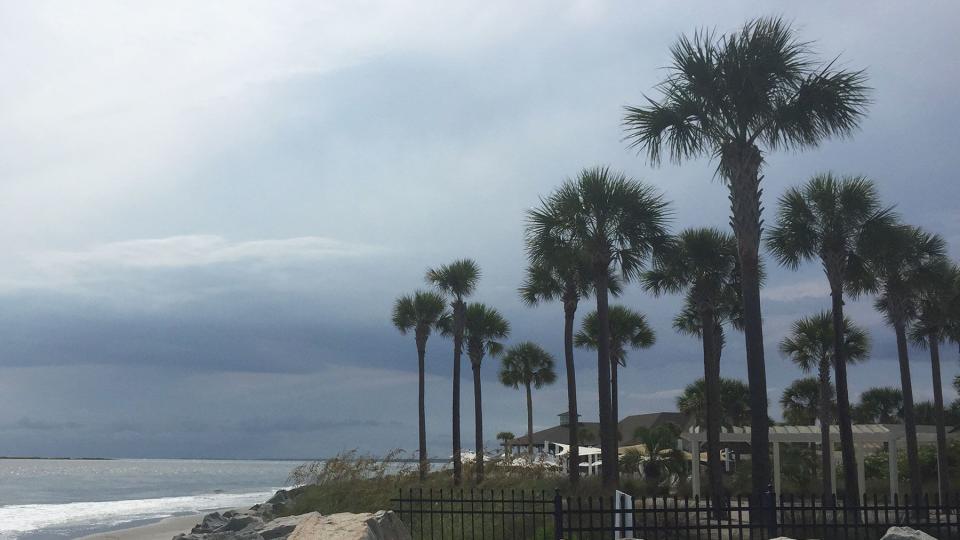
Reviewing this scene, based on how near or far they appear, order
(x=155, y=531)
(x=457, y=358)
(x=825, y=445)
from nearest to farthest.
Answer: (x=825, y=445) < (x=155, y=531) < (x=457, y=358)

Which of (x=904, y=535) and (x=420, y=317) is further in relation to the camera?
(x=420, y=317)

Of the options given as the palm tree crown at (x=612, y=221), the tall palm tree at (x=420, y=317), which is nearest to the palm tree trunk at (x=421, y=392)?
the tall palm tree at (x=420, y=317)

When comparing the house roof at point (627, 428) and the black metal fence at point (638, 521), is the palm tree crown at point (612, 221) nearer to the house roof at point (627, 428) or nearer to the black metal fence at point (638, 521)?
the black metal fence at point (638, 521)

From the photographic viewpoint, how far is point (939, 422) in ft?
106

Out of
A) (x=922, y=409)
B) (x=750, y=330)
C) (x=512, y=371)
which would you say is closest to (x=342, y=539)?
(x=750, y=330)

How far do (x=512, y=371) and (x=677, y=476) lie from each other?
20.1m

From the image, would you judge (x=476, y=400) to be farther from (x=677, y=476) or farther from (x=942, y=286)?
(x=942, y=286)

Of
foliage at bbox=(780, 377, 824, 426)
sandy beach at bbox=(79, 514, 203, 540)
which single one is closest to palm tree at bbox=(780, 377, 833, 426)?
foliage at bbox=(780, 377, 824, 426)

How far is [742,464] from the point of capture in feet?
142

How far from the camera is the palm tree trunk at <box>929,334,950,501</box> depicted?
31.4 m

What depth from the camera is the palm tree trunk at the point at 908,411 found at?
99.2 ft

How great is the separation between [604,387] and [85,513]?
32.7 meters

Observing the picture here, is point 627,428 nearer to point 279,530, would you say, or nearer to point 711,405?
point 711,405

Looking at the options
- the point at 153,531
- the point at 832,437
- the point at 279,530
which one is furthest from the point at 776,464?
the point at 153,531
